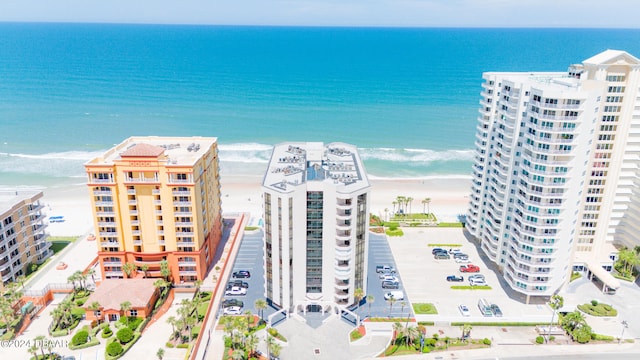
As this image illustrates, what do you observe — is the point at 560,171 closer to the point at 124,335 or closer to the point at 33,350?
the point at 124,335

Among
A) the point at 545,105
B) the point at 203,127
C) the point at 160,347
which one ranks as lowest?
the point at 160,347

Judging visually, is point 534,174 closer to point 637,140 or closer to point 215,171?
point 637,140

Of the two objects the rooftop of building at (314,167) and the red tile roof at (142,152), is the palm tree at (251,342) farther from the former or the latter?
the red tile roof at (142,152)

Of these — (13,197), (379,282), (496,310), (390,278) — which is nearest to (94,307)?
(13,197)

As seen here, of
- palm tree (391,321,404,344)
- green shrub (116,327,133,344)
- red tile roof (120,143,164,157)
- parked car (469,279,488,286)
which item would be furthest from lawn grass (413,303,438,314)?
red tile roof (120,143,164,157)

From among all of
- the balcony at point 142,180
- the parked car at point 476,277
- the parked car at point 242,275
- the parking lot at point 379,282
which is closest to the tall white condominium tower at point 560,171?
the parked car at point 476,277

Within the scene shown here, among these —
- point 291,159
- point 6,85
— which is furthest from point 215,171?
point 6,85
